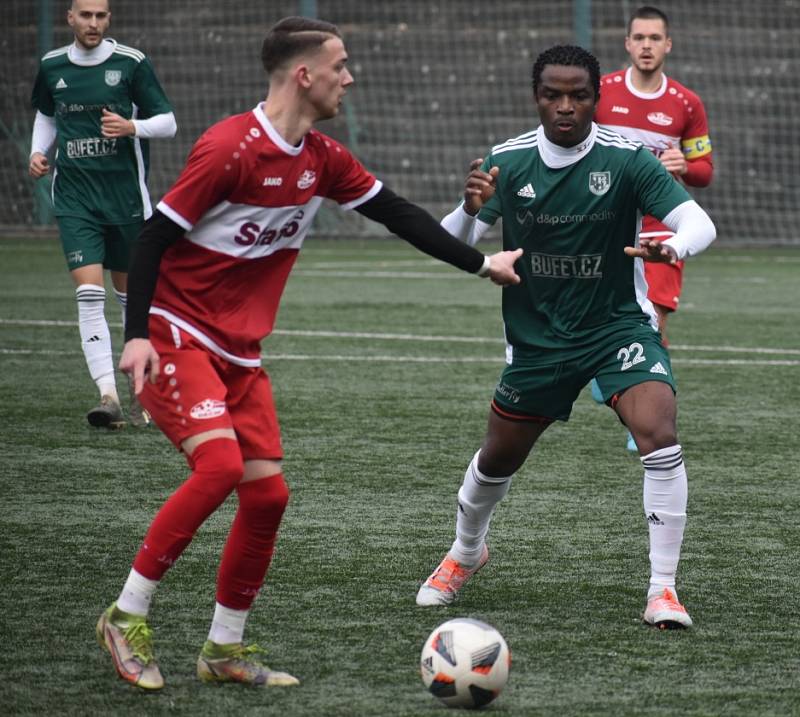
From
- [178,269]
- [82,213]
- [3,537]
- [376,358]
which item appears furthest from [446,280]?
[178,269]

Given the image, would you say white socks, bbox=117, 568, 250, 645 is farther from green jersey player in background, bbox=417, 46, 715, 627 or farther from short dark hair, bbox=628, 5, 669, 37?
short dark hair, bbox=628, 5, 669, 37

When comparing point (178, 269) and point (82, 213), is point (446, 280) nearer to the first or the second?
point (82, 213)

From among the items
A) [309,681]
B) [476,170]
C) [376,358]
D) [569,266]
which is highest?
[476,170]

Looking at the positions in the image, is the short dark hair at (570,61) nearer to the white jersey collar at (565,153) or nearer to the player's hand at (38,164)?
the white jersey collar at (565,153)

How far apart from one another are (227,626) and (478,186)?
1.57 metres

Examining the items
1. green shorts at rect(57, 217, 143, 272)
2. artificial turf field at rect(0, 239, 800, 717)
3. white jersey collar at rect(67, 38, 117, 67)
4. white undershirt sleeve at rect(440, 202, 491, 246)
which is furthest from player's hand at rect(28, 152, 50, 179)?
white undershirt sleeve at rect(440, 202, 491, 246)

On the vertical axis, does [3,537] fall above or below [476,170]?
below

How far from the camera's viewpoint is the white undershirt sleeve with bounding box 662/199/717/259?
445cm

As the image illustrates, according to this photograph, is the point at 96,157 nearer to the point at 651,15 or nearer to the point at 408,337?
the point at 651,15

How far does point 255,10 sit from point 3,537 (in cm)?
1817

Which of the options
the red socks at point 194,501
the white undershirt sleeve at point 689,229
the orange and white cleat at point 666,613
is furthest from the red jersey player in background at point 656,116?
the red socks at point 194,501

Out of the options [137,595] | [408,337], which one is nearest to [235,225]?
[137,595]

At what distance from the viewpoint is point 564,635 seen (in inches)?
171

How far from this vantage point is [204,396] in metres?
3.85
